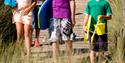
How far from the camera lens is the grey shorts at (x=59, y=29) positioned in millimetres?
7266

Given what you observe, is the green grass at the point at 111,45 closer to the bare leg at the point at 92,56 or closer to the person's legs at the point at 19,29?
the bare leg at the point at 92,56

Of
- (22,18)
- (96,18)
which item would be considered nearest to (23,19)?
(22,18)

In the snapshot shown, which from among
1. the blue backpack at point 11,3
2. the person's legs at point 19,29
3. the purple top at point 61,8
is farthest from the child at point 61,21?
the blue backpack at point 11,3

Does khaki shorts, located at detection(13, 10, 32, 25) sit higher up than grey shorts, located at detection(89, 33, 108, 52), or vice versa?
khaki shorts, located at detection(13, 10, 32, 25)

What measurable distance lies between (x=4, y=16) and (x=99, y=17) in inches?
73.7

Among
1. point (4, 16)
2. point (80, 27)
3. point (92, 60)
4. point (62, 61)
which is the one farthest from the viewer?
point (80, 27)

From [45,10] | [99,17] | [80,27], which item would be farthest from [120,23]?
[80,27]

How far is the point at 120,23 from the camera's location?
8.27 metres

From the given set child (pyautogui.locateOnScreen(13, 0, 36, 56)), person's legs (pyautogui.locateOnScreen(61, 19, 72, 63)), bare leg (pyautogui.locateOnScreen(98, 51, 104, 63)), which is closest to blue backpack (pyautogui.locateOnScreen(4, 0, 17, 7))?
child (pyautogui.locateOnScreen(13, 0, 36, 56))

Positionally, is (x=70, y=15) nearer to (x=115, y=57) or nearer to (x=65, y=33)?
(x=65, y=33)

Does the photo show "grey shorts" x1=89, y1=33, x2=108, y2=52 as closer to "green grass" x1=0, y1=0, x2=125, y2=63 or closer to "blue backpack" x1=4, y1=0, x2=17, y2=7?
"green grass" x1=0, y1=0, x2=125, y2=63

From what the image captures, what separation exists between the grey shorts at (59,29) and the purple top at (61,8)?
79 millimetres

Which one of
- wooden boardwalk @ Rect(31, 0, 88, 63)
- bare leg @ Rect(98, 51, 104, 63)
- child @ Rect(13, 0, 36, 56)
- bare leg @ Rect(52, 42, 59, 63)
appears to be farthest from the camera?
child @ Rect(13, 0, 36, 56)

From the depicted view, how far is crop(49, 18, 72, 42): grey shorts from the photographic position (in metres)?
7.27
